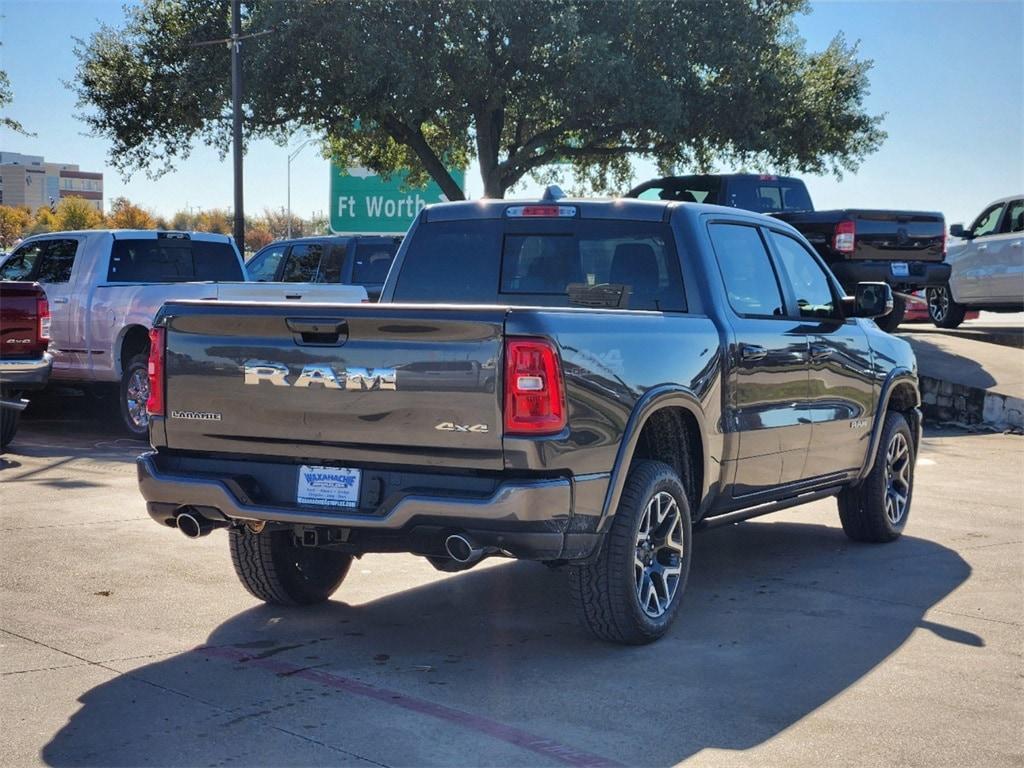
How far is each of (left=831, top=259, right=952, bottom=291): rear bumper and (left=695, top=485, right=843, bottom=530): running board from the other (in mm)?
9374

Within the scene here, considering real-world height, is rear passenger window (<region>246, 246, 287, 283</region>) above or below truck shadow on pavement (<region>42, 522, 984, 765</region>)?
above

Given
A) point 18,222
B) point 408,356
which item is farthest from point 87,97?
point 18,222

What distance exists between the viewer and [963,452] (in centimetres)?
1349

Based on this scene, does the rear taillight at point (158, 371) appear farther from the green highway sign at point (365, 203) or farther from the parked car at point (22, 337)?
the green highway sign at point (365, 203)

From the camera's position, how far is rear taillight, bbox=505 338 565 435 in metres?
5.22

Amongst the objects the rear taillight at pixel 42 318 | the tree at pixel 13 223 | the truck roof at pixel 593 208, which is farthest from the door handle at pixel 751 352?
the tree at pixel 13 223

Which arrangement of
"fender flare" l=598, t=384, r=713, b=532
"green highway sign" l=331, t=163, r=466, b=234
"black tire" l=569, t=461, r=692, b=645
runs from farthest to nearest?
"green highway sign" l=331, t=163, r=466, b=234 < "black tire" l=569, t=461, r=692, b=645 < "fender flare" l=598, t=384, r=713, b=532

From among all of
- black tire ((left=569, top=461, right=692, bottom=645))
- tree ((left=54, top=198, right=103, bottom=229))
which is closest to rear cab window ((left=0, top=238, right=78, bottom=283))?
black tire ((left=569, top=461, right=692, bottom=645))

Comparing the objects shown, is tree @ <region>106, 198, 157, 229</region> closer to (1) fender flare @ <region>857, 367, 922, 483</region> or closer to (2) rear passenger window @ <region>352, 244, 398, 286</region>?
(2) rear passenger window @ <region>352, 244, 398, 286</region>

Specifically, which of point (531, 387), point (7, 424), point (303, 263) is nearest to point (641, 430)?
point (531, 387)

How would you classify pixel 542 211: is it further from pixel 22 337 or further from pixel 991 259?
pixel 991 259

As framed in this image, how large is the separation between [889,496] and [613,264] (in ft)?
9.47

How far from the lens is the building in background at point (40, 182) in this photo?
147 meters

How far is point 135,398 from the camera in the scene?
13375mm
